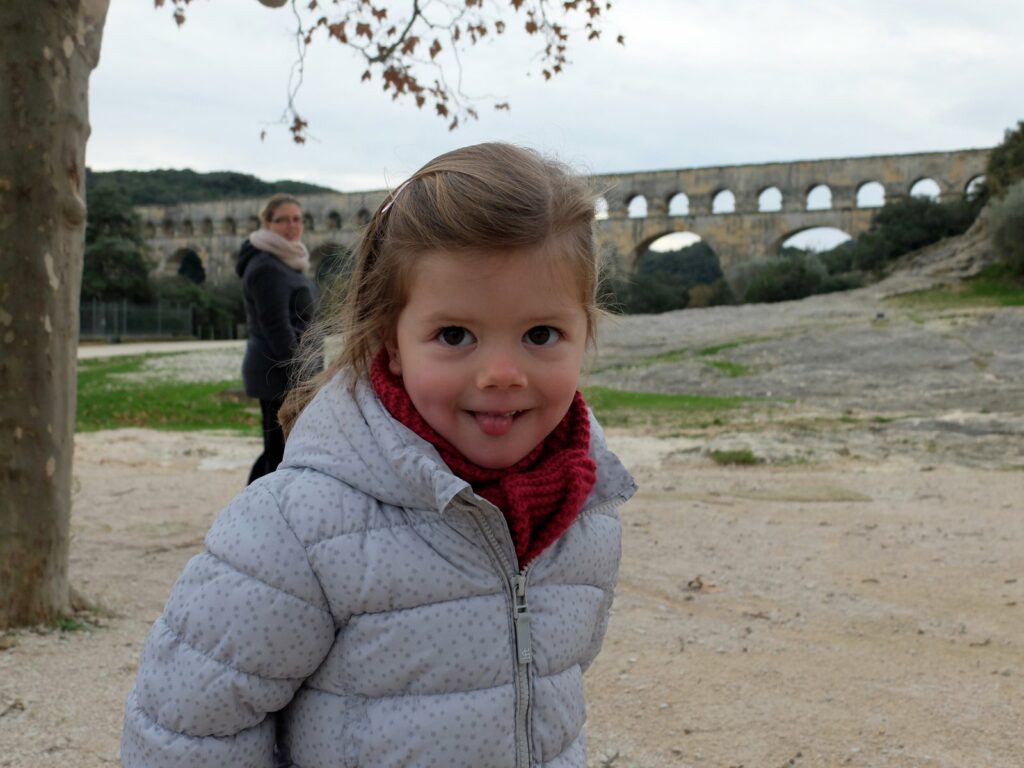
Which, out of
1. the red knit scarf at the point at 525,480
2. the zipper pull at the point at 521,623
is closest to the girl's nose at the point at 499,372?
the red knit scarf at the point at 525,480

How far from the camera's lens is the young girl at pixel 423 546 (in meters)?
1.40

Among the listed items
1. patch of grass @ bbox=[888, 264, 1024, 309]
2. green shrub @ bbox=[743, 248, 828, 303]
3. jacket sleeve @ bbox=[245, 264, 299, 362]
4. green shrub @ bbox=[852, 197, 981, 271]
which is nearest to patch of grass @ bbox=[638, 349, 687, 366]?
patch of grass @ bbox=[888, 264, 1024, 309]

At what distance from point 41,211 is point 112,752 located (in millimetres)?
1721

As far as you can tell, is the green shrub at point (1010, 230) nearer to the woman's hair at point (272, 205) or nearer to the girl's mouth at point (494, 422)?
the woman's hair at point (272, 205)

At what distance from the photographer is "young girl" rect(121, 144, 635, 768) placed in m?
1.40

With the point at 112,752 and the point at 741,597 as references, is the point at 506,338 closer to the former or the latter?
A: the point at 112,752

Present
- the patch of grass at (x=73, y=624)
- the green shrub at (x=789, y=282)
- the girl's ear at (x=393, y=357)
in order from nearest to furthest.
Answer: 1. the girl's ear at (x=393, y=357)
2. the patch of grass at (x=73, y=624)
3. the green shrub at (x=789, y=282)

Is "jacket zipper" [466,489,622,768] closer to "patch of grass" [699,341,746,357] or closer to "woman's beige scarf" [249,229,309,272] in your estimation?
"woman's beige scarf" [249,229,309,272]

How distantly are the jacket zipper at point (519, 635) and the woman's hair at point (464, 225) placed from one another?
0.37m

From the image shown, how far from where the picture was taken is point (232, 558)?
1.41m

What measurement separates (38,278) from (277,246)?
1912 mm

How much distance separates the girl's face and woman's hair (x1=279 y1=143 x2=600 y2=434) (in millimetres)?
26

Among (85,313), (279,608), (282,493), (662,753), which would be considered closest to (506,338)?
(282,493)

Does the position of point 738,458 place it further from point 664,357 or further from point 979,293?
point 979,293
